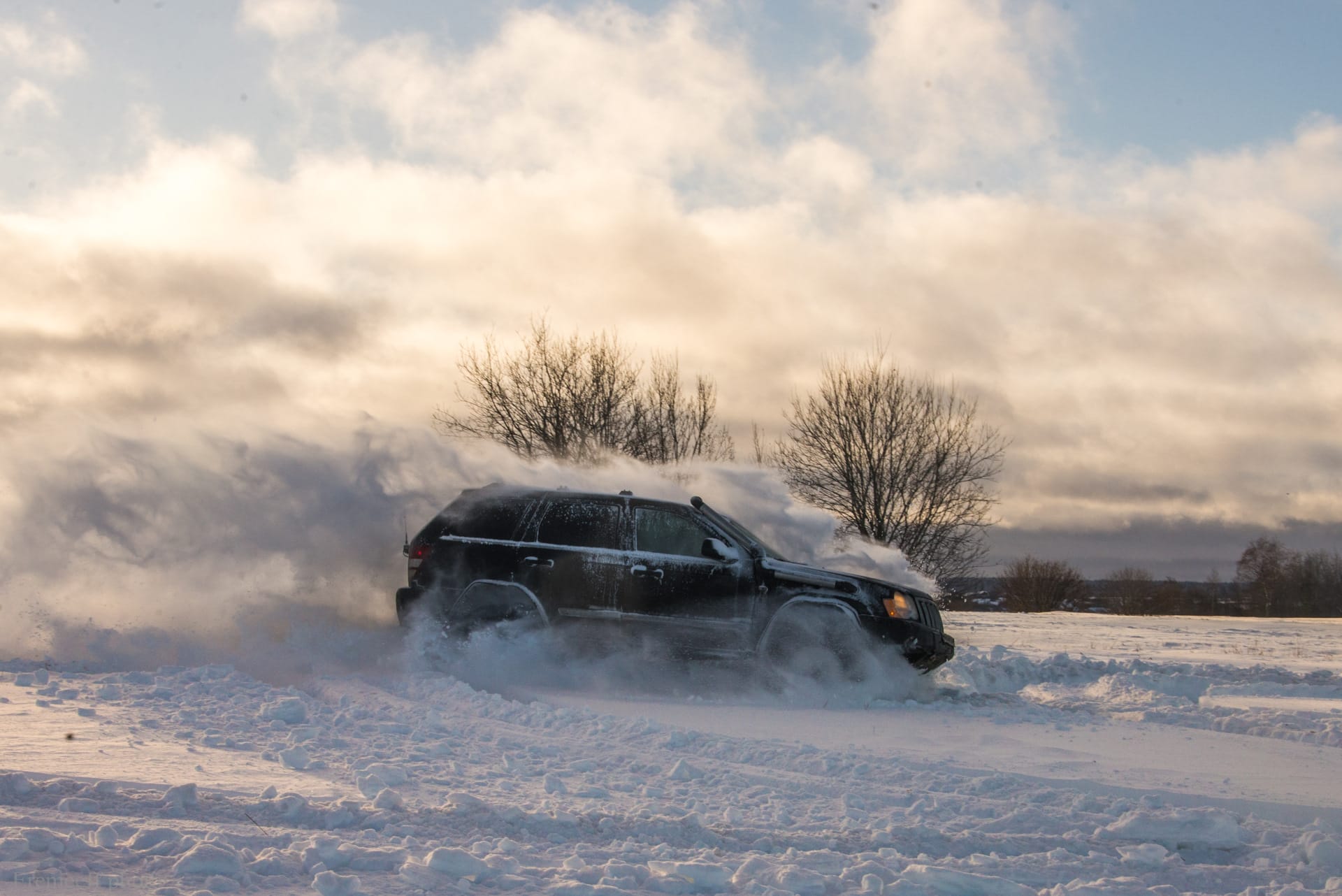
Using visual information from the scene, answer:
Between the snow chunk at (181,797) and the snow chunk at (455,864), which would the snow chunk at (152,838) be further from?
the snow chunk at (455,864)

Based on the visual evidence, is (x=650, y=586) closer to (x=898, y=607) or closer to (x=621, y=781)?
(x=898, y=607)

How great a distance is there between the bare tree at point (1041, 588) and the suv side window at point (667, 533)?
143 feet

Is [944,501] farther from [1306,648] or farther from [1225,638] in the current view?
[1306,648]

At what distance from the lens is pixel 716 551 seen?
8.41 metres

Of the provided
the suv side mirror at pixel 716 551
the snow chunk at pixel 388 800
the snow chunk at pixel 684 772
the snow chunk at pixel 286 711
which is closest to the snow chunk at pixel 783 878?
the snow chunk at pixel 684 772

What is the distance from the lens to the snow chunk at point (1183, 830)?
13.8 ft

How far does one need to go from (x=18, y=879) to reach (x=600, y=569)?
5509 millimetres

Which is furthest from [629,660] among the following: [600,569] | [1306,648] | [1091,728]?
[1306,648]

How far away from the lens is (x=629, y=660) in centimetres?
837

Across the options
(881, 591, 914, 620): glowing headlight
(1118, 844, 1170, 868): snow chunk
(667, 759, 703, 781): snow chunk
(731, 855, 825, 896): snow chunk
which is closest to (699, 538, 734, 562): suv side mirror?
(881, 591, 914, 620): glowing headlight

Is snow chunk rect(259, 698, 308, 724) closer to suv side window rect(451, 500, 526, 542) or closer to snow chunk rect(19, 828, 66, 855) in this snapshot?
snow chunk rect(19, 828, 66, 855)

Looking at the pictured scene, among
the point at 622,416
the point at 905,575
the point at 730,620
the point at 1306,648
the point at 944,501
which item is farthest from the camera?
the point at 622,416

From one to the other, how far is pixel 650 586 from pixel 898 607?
1983 millimetres

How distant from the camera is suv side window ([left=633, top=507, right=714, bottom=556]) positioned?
8586 mm
